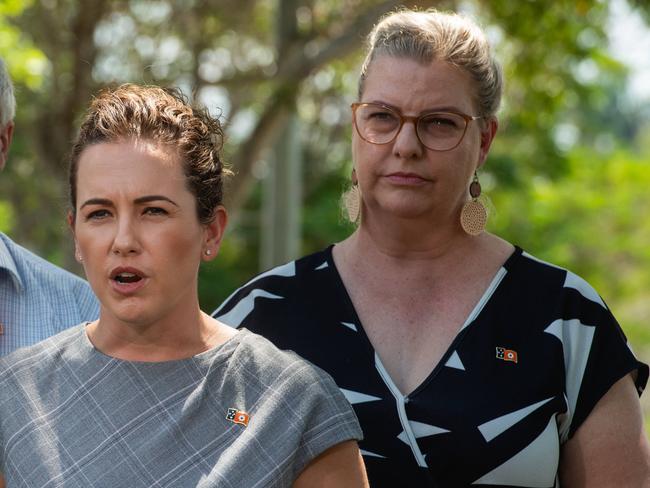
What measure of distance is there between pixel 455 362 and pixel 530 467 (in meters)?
0.35

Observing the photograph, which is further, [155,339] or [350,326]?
[350,326]

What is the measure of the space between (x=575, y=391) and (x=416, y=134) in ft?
2.81

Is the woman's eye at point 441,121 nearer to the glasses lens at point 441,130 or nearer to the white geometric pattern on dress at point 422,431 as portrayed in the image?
the glasses lens at point 441,130

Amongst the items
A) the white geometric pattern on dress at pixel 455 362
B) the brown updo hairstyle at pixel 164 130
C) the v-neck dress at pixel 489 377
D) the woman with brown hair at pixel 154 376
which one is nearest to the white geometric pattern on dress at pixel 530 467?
the v-neck dress at pixel 489 377

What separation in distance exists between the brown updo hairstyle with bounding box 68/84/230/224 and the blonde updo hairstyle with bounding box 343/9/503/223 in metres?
0.70

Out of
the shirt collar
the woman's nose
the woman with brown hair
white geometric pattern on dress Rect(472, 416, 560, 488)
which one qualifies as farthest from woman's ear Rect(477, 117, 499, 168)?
the shirt collar

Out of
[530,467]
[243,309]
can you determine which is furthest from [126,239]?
[530,467]

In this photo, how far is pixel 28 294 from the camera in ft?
11.7

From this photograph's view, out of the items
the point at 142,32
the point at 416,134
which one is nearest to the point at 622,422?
the point at 416,134

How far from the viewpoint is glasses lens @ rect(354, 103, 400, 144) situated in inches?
129

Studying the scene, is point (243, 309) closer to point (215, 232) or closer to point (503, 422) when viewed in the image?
point (215, 232)

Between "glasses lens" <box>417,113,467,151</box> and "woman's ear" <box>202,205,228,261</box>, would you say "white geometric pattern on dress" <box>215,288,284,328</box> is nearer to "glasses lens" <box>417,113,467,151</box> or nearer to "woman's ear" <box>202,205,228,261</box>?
"woman's ear" <box>202,205,228,261</box>

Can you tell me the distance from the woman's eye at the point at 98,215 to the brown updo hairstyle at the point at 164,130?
0.10m

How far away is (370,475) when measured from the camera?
3.14 m
